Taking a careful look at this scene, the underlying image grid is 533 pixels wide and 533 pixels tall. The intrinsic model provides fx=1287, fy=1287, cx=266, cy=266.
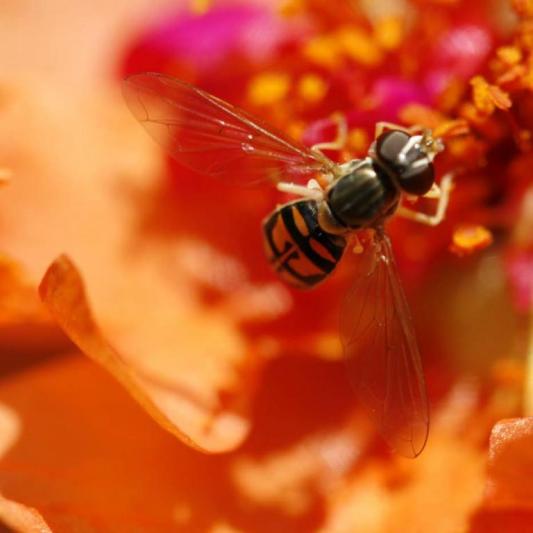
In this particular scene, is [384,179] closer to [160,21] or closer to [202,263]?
[202,263]

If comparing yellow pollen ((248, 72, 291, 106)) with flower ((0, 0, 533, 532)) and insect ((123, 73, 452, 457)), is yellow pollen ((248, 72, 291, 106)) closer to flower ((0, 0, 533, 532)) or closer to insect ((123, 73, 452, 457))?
flower ((0, 0, 533, 532))

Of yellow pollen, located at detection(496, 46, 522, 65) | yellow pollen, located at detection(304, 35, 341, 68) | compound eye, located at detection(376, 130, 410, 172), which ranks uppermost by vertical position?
→ yellow pollen, located at detection(304, 35, 341, 68)

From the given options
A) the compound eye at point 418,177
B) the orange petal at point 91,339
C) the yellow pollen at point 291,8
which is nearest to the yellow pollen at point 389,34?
the yellow pollen at point 291,8

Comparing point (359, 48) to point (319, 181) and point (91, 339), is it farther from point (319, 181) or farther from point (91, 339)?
point (91, 339)

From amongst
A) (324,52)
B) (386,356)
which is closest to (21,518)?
(386,356)

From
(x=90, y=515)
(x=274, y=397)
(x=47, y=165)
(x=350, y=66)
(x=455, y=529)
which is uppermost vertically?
(x=47, y=165)

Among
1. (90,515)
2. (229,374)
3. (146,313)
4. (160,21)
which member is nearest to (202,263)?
(146,313)

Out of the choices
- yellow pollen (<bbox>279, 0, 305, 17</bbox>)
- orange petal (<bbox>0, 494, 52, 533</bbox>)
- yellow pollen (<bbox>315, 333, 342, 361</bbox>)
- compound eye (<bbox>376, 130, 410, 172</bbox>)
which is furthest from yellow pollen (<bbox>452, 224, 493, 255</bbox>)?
orange petal (<bbox>0, 494, 52, 533</bbox>)
